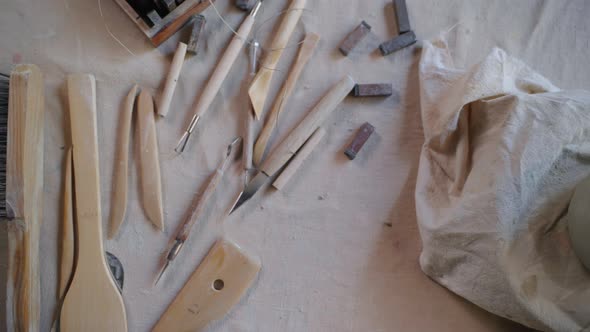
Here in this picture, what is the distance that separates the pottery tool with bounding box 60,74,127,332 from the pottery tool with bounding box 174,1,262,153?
0.51ft

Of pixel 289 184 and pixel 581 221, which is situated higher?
pixel 289 184

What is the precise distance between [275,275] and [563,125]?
54 centimetres

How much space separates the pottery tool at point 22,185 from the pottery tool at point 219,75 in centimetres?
24

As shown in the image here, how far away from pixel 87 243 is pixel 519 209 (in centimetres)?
71

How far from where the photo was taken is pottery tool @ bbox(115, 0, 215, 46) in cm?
77

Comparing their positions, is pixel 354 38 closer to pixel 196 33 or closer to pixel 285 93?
pixel 285 93

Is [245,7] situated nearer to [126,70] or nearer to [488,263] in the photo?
[126,70]

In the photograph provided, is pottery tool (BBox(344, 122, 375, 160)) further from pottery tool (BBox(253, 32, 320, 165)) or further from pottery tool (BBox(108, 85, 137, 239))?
pottery tool (BBox(108, 85, 137, 239))

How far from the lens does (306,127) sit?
797mm

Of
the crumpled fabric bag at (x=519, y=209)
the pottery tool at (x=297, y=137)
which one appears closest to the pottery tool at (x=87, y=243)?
the pottery tool at (x=297, y=137)

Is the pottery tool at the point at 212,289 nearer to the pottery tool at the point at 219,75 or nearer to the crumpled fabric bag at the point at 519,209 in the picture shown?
the pottery tool at the point at 219,75

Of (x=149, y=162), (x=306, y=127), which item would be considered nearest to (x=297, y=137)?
(x=306, y=127)

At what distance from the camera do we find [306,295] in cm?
77

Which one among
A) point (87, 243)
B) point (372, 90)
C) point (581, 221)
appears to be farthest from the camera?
point (372, 90)
